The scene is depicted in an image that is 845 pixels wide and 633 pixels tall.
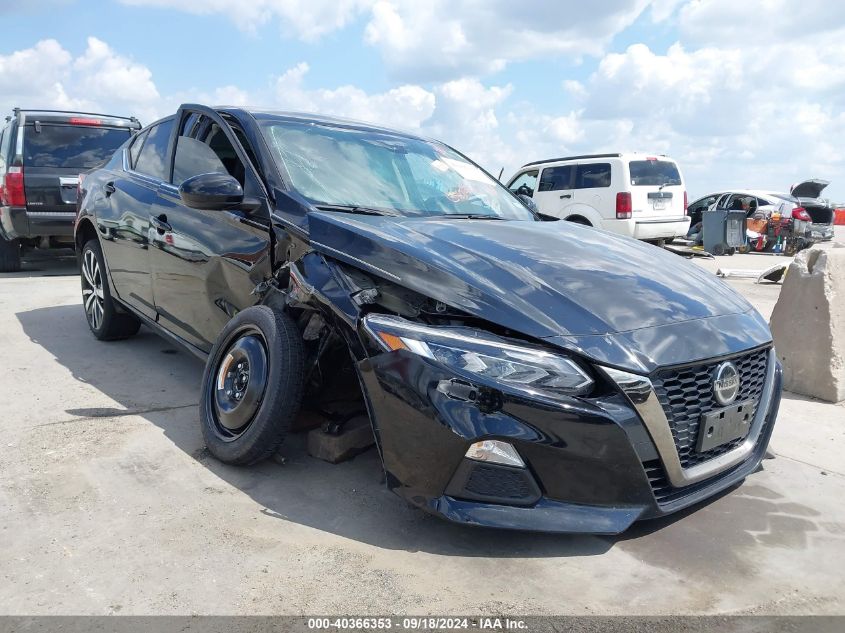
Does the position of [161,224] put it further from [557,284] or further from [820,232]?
[820,232]

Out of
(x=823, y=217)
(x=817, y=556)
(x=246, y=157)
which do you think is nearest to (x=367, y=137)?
(x=246, y=157)

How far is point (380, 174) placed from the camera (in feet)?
12.6

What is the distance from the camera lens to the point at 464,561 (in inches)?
100

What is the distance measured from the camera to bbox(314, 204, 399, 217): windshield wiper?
3342mm

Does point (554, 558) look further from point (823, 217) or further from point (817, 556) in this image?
point (823, 217)

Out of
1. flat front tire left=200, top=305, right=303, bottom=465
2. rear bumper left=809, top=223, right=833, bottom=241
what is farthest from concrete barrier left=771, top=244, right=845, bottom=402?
rear bumper left=809, top=223, right=833, bottom=241

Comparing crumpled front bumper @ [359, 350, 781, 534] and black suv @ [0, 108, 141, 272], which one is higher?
black suv @ [0, 108, 141, 272]

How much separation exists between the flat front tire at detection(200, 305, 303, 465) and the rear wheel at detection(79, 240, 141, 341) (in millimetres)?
2222

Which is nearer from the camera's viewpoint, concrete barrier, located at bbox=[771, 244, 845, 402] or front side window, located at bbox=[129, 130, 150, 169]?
concrete barrier, located at bbox=[771, 244, 845, 402]

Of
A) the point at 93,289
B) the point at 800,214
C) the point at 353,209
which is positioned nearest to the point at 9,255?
the point at 93,289

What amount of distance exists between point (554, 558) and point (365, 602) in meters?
0.71

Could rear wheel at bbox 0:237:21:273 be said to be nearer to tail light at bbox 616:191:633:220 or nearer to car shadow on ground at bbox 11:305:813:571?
car shadow on ground at bbox 11:305:813:571

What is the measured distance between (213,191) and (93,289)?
2.77 meters

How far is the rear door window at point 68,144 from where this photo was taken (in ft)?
29.2
